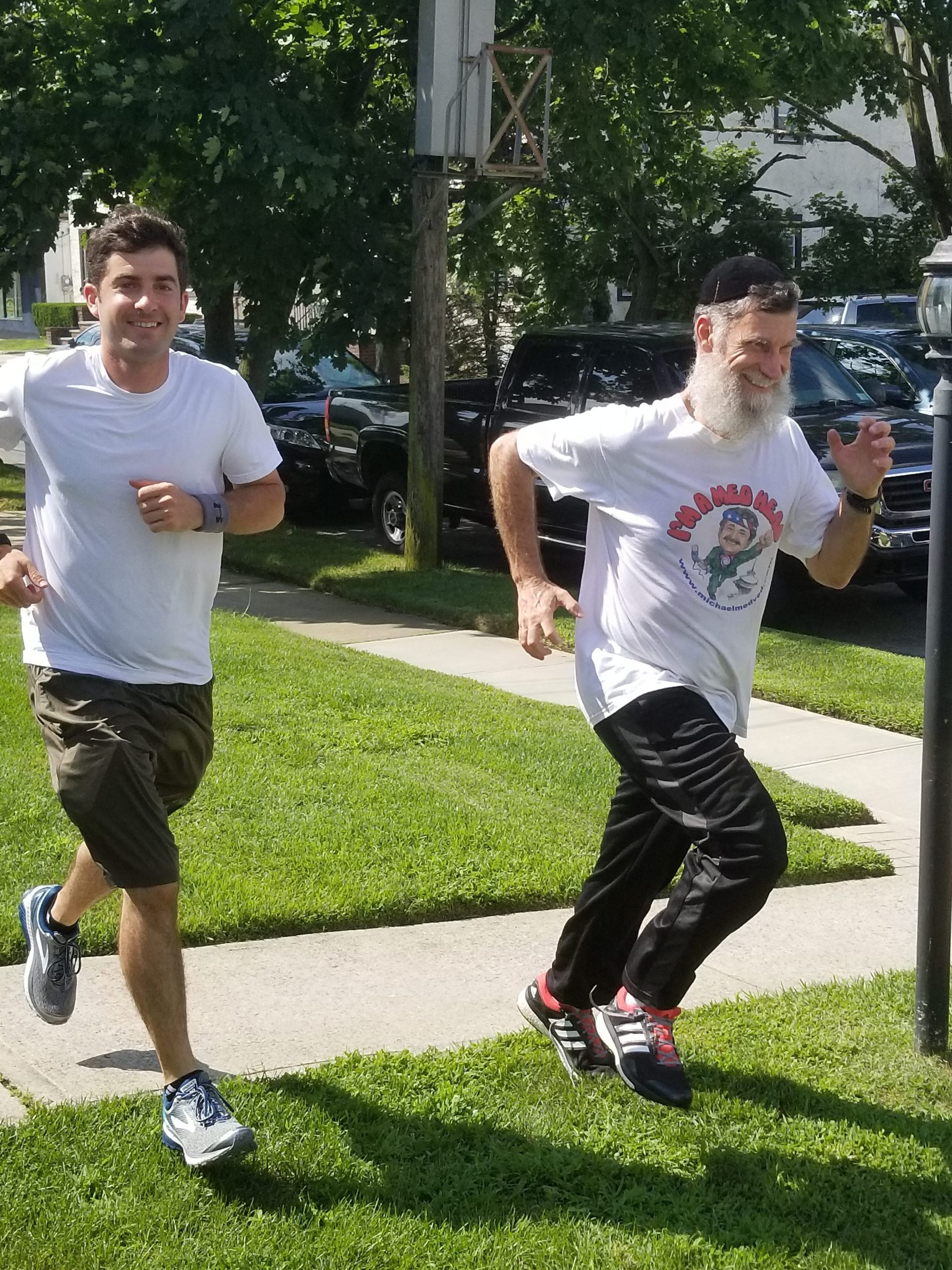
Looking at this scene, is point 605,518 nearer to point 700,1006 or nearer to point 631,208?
point 700,1006

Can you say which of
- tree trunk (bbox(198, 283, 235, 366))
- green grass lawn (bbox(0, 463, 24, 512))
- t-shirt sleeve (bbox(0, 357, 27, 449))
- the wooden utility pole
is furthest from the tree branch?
t-shirt sleeve (bbox(0, 357, 27, 449))

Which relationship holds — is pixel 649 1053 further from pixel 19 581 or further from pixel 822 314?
pixel 822 314

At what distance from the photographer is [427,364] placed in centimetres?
1220

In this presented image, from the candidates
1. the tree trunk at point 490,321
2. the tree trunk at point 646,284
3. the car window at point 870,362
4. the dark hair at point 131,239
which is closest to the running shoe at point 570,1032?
the dark hair at point 131,239

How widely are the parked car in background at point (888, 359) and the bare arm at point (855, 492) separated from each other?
427 inches

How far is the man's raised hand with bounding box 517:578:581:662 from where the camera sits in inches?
145

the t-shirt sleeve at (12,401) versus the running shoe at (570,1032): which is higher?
the t-shirt sleeve at (12,401)

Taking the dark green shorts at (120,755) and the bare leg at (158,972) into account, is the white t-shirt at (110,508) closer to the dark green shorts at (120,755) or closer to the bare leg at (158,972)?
the dark green shorts at (120,755)

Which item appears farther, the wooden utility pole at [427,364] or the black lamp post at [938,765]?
the wooden utility pole at [427,364]

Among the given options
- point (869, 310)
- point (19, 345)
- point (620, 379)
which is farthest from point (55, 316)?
point (620, 379)

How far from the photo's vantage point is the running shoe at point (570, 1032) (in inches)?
156

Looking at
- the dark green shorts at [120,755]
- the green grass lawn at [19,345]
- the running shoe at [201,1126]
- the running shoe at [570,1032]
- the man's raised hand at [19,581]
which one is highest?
the green grass lawn at [19,345]

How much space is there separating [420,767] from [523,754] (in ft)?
1.79

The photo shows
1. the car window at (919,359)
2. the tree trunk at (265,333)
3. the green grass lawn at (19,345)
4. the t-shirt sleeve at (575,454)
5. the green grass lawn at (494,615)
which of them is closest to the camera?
the t-shirt sleeve at (575,454)
